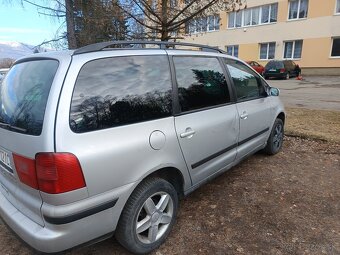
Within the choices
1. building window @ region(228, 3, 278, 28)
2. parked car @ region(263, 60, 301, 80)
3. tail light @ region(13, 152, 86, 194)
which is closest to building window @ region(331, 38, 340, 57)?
parked car @ region(263, 60, 301, 80)

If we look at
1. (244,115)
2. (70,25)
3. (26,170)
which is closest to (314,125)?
(244,115)

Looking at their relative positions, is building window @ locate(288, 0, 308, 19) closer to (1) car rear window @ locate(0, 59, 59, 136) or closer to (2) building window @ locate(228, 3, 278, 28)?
(2) building window @ locate(228, 3, 278, 28)

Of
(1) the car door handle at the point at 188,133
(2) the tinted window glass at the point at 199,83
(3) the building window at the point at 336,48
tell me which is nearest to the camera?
(1) the car door handle at the point at 188,133

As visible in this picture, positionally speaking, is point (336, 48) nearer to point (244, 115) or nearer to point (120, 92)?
point (244, 115)

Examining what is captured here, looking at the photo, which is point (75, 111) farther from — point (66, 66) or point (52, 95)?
point (66, 66)

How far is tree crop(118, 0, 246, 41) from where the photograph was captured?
734 centimetres

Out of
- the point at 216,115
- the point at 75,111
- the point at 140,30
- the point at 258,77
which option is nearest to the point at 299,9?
the point at 140,30

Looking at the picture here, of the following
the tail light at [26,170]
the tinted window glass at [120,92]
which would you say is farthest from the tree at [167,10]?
the tail light at [26,170]

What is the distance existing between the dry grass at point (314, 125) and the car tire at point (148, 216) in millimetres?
4157

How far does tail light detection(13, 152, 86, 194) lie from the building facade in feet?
66.0

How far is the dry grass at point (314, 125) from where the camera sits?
19.1 feet

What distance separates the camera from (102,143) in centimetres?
208

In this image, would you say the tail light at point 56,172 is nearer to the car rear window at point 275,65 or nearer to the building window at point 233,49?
the car rear window at point 275,65

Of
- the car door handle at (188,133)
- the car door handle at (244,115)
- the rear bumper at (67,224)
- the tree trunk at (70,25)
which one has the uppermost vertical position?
the tree trunk at (70,25)
